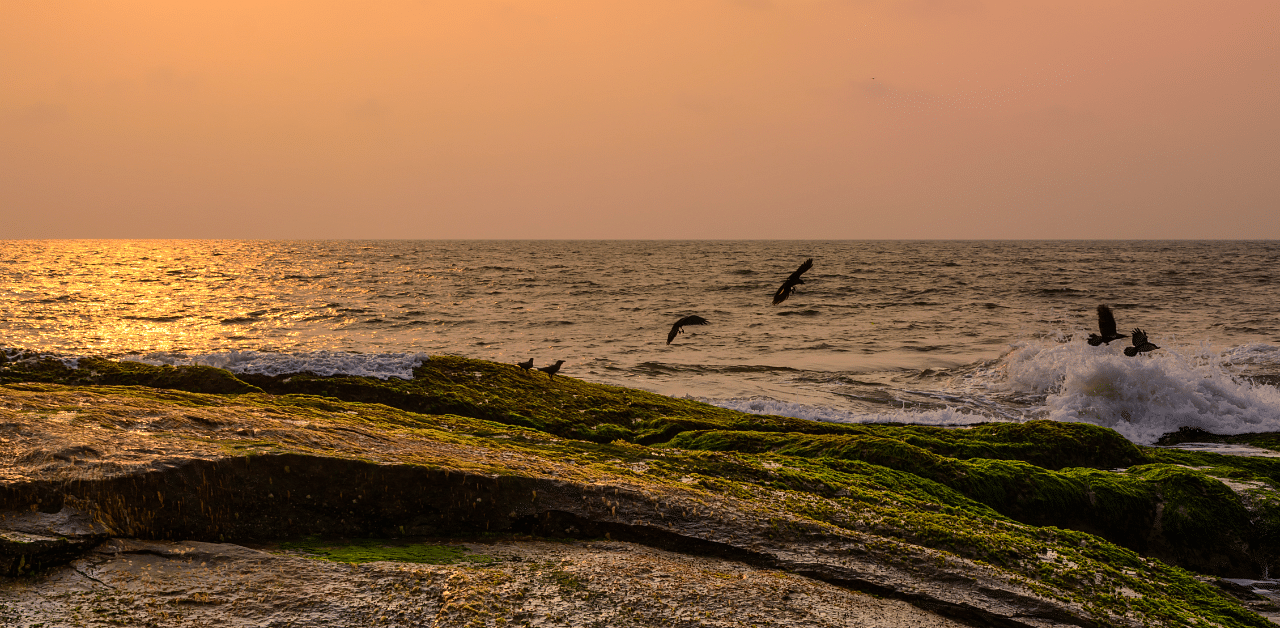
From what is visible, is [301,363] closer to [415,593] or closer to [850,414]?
[415,593]

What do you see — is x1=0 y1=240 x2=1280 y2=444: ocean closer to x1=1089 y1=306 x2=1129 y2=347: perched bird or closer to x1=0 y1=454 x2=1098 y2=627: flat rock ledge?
x1=1089 y1=306 x2=1129 y2=347: perched bird

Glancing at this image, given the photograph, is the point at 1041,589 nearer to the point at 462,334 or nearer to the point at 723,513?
the point at 723,513

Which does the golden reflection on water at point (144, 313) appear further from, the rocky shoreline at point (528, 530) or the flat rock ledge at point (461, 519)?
the flat rock ledge at point (461, 519)

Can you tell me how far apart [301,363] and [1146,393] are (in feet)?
47.8

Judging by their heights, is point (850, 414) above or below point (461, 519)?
below

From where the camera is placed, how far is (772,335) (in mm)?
24125

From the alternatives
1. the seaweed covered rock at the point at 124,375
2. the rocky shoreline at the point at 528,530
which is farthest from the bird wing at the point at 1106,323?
the seaweed covered rock at the point at 124,375

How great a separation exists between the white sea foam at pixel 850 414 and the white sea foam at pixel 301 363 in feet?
19.4

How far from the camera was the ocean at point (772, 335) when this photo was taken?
44.1 ft

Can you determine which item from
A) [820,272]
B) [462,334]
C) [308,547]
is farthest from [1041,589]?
[820,272]

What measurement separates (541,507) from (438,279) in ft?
150

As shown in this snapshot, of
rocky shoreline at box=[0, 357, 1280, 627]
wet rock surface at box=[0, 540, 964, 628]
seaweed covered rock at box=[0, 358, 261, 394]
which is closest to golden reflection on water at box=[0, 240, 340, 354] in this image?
seaweed covered rock at box=[0, 358, 261, 394]

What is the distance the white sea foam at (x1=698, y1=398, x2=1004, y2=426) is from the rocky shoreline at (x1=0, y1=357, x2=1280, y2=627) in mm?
5478

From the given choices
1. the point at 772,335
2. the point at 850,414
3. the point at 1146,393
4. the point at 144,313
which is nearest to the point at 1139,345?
the point at 850,414
